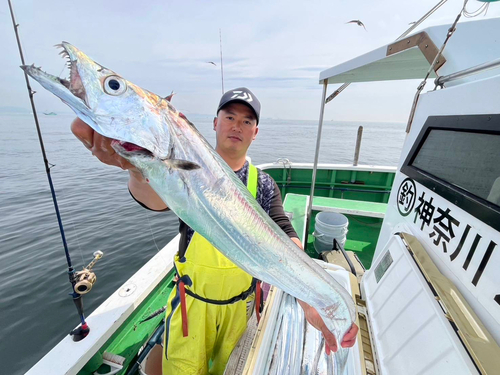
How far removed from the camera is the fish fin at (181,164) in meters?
1.13

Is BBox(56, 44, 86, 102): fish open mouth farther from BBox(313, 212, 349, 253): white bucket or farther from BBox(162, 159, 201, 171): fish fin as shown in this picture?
BBox(313, 212, 349, 253): white bucket

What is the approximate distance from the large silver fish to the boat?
2.11 feet

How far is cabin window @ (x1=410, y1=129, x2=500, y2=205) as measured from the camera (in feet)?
4.80

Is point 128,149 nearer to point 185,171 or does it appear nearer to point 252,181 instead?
point 185,171

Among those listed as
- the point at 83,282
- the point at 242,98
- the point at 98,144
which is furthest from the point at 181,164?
the point at 83,282

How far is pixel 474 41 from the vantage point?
2.07 m

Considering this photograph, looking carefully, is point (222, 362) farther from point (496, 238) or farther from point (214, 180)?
point (496, 238)

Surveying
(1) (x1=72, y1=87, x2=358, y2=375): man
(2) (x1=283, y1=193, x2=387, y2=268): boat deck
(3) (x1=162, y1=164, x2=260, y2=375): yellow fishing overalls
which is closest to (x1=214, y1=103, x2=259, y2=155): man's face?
(1) (x1=72, y1=87, x2=358, y2=375): man

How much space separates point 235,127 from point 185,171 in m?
1.17

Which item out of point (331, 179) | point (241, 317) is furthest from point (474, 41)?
point (331, 179)

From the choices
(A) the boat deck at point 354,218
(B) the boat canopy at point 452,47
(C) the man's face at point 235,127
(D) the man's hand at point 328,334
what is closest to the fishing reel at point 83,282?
(C) the man's face at point 235,127

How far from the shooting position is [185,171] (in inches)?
45.9

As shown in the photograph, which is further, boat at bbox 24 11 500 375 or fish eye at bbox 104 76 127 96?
boat at bbox 24 11 500 375

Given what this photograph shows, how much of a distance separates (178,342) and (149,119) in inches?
72.1
